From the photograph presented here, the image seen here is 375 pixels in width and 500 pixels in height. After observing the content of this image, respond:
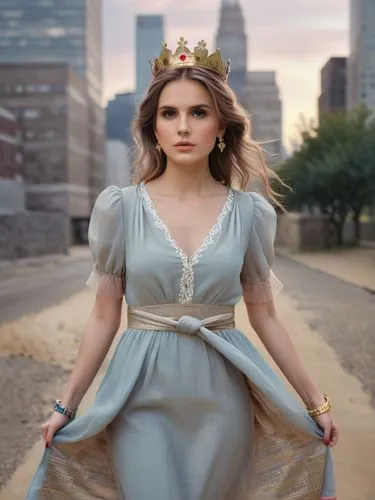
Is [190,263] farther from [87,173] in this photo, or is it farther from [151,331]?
[87,173]

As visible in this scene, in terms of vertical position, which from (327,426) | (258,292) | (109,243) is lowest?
(327,426)

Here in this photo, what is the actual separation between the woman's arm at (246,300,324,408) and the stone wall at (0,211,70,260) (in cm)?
1715

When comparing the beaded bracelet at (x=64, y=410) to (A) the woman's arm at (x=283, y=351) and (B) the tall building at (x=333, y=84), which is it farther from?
(B) the tall building at (x=333, y=84)

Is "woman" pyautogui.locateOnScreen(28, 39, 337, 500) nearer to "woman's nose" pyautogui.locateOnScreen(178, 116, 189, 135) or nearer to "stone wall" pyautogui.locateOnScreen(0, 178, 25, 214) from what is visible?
"woman's nose" pyautogui.locateOnScreen(178, 116, 189, 135)

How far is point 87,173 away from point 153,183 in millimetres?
47935

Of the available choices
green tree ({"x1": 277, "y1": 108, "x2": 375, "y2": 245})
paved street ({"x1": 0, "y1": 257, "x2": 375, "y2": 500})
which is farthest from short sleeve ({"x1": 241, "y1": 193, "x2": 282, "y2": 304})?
green tree ({"x1": 277, "y1": 108, "x2": 375, "y2": 245})

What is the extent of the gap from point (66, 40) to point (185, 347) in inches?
2477

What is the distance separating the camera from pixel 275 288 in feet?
6.63

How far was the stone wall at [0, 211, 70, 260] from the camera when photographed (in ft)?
62.6

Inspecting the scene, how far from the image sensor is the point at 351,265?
18.1 meters

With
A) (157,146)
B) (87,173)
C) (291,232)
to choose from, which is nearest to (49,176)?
(87,173)

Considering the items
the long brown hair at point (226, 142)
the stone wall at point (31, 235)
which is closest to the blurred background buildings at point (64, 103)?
the stone wall at point (31, 235)

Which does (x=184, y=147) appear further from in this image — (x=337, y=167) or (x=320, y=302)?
(x=337, y=167)

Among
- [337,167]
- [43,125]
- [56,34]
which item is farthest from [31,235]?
[56,34]
